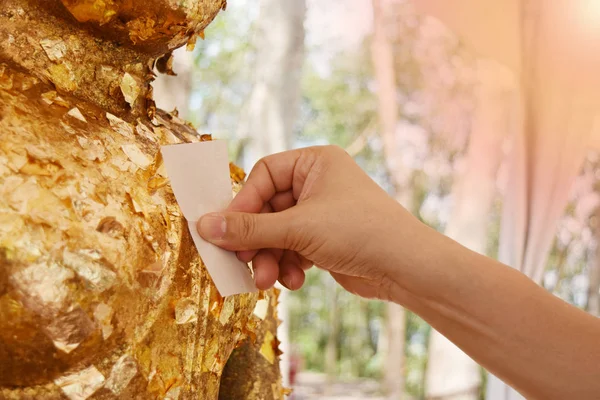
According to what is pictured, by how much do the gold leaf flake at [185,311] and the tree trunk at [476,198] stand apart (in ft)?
11.1

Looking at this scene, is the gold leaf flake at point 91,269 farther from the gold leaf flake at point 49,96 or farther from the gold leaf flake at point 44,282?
the gold leaf flake at point 49,96

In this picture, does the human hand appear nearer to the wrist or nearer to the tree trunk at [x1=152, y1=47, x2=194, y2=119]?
the wrist

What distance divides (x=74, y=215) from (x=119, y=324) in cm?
11

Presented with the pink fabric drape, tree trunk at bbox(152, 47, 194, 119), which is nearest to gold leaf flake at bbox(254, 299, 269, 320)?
tree trunk at bbox(152, 47, 194, 119)

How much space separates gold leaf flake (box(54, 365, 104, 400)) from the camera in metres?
0.55

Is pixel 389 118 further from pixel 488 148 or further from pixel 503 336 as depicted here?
pixel 503 336

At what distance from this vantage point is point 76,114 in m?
0.62

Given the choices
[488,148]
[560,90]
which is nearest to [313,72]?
[488,148]

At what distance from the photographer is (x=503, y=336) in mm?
823

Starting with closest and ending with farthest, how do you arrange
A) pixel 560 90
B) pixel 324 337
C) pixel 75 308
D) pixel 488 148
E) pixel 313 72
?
1. pixel 75 308
2. pixel 560 90
3. pixel 488 148
4. pixel 313 72
5. pixel 324 337

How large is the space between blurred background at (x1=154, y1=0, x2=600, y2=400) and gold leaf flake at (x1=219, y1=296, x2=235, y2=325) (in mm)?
976

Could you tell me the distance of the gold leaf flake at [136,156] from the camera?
0.64 metres

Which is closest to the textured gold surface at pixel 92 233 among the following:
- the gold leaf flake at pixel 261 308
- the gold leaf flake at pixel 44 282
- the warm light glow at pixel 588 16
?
the gold leaf flake at pixel 44 282

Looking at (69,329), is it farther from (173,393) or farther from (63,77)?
(63,77)
